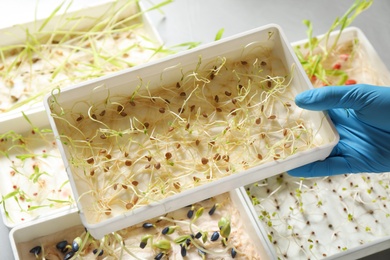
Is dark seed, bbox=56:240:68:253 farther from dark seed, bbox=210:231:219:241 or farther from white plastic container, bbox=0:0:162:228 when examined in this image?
dark seed, bbox=210:231:219:241

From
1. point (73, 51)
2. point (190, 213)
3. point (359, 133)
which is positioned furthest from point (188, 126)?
point (73, 51)

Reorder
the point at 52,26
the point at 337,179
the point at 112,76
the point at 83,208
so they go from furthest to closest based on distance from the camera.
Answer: the point at 52,26
the point at 337,179
the point at 112,76
the point at 83,208

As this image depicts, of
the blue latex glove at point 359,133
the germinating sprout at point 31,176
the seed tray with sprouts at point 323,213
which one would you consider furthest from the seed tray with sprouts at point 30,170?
the blue latex glove at point 359,133

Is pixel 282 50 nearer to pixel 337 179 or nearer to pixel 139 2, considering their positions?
pixel 337 179

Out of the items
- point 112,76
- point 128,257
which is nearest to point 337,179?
point 128,257

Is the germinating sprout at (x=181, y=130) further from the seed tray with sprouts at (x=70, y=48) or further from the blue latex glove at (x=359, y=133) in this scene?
the seed tray with sprouts at (x=70, y=48)

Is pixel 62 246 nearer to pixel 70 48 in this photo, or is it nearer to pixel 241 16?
pixel 70 48
